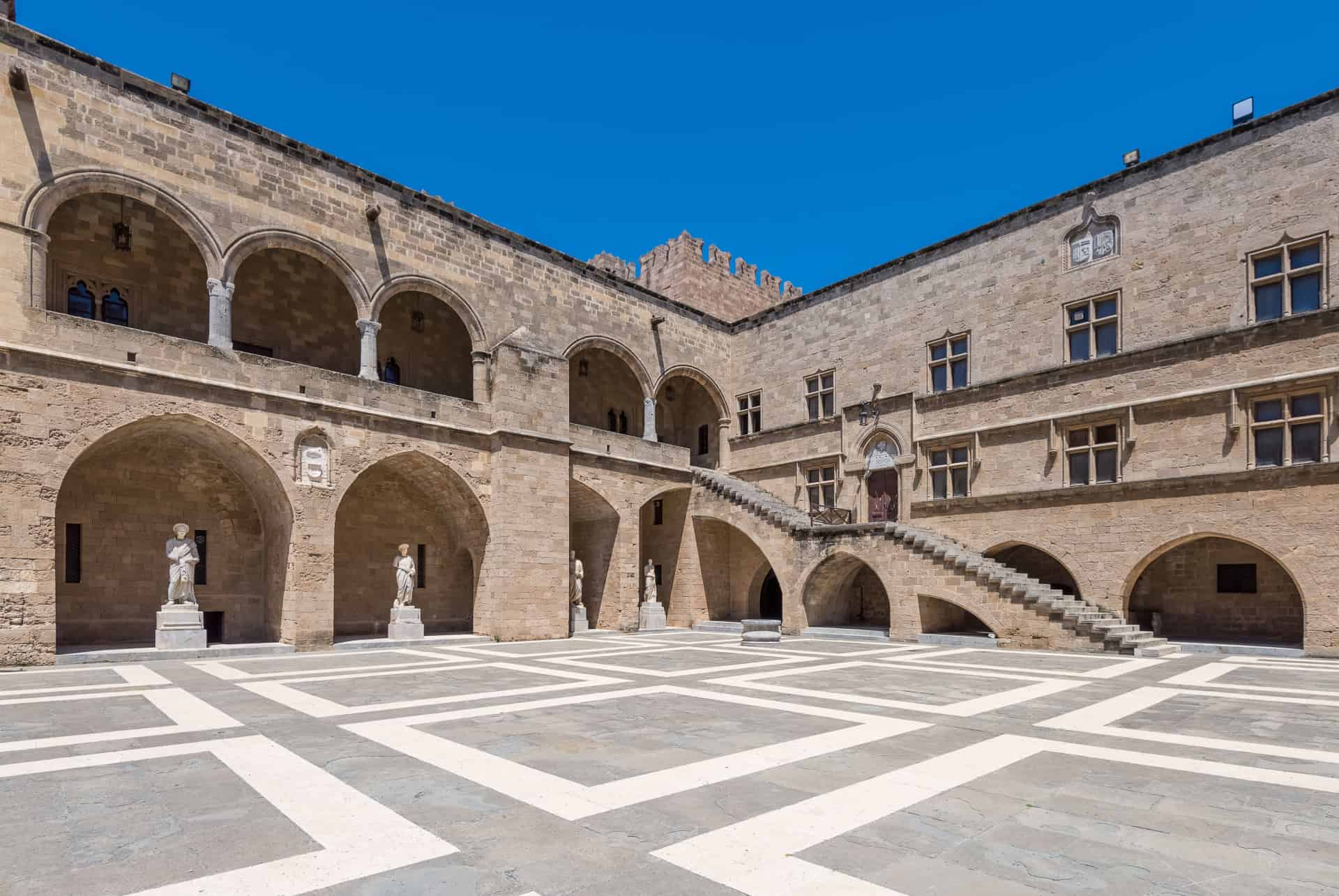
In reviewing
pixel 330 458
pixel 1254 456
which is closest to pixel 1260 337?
pixel 1254 456

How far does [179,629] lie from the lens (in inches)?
578

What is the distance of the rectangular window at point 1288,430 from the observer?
49.8ft

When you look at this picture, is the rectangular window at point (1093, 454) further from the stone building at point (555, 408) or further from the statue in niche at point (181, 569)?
the statue in niche at point (181, 569)

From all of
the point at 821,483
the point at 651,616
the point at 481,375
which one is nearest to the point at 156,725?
the point at 481,375

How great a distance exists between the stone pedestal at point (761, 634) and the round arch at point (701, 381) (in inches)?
356

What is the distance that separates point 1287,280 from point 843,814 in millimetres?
16839

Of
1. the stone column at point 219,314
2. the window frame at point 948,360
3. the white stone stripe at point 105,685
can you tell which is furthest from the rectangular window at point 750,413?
the white stone stripe at point 105,685

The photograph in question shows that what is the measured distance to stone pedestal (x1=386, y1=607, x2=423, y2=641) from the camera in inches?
688

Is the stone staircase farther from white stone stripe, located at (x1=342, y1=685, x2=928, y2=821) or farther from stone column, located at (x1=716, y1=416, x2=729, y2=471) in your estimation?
white stone stripe, located at (x1=342, y1=685, x2=928, y2=821)

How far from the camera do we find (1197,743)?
6.97 m

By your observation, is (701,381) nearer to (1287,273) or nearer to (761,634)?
(761,634)

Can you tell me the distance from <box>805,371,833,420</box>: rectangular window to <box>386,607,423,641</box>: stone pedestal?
42.9ft

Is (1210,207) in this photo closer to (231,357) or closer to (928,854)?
(928,854)

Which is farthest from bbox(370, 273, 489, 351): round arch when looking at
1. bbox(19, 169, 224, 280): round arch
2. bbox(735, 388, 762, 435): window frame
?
bbox(735, 388, 762, 435): window frame
